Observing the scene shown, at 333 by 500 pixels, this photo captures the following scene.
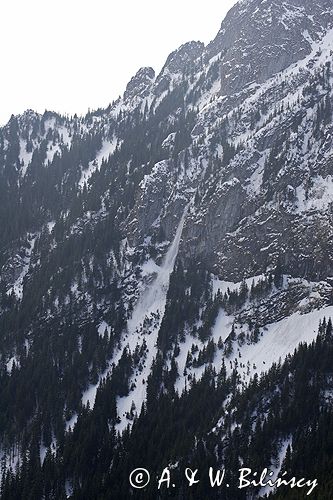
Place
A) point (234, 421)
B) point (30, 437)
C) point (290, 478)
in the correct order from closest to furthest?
point (290, 478) < point (234, 421) < point (30, 437)

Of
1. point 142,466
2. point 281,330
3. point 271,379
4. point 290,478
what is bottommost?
point 290,478

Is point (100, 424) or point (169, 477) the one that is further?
point (100, 424)

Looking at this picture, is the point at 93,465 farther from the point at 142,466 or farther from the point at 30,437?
the point at 30,437

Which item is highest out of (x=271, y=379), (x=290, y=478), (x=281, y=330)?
(x=281, y=330)

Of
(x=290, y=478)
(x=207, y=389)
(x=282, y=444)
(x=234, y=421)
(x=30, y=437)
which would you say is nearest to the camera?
(x=290, y=478)

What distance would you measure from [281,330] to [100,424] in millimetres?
61571

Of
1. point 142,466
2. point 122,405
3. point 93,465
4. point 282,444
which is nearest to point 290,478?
point 282,444

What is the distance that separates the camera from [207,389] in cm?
18238

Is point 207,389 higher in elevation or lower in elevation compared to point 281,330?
lower

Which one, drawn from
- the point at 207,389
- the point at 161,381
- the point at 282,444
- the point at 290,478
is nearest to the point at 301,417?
the point at 282,444

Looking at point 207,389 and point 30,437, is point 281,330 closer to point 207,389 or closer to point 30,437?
point 207,389

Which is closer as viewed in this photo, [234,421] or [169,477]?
[169,477]

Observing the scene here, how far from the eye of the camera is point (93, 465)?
170 meters

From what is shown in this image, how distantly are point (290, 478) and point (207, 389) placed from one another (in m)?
44.3
